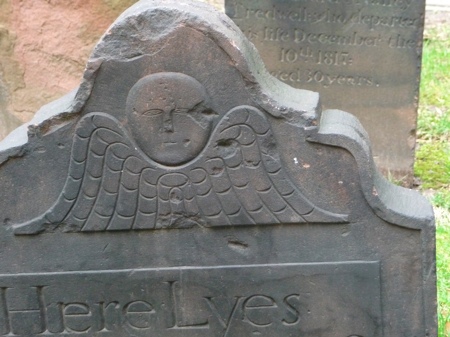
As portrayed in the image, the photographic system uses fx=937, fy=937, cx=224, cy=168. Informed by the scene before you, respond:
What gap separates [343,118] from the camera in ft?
9.16

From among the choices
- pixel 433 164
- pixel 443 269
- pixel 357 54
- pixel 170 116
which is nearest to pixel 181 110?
pixel 170 116

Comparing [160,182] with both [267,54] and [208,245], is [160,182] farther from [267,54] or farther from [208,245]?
[267,54]

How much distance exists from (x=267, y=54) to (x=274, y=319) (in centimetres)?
265

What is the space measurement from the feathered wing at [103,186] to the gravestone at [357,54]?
2635mm

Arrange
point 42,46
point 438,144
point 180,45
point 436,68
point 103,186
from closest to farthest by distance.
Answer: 1. point 180,45
2. point 103,186
3. point 42,46
4. point 438,144
5. point 436,68

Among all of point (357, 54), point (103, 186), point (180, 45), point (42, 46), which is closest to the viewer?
point (180, 45)

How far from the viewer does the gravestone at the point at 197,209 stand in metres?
2.57

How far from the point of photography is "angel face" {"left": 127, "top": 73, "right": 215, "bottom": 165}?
101 inches

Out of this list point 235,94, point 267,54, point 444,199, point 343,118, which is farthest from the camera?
point 267,54

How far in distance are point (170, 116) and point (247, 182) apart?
0.28 meters

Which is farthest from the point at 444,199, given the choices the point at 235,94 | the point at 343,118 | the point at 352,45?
the point at 235,94

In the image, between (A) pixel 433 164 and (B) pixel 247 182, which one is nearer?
(B) pixel 247 182

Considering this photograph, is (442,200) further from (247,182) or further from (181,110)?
(181,110)

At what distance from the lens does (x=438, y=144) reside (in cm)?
583
